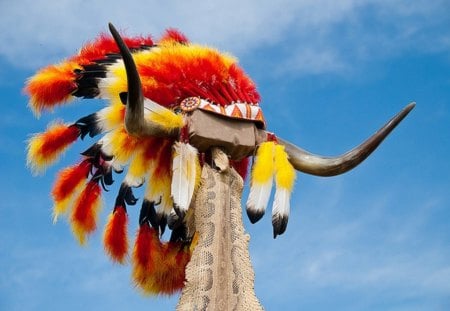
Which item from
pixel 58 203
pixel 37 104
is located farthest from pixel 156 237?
pixel 37 104

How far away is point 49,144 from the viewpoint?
6.38m

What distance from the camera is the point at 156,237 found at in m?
6.38

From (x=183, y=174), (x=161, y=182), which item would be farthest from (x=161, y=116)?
(x=161, y=182)

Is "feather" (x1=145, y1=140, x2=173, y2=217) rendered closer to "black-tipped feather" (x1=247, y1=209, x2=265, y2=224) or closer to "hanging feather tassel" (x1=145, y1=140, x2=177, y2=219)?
"hanging feather tassel" (x1=145, y1=140, x2=177, y2=219)

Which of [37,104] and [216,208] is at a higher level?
[37,104]

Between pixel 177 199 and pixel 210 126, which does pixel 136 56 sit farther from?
pixel 177 199

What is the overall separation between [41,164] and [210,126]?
51.1 inches

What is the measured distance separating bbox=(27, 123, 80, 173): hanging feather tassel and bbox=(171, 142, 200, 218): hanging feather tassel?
3.06ft

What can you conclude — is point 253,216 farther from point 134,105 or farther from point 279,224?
point 134,105

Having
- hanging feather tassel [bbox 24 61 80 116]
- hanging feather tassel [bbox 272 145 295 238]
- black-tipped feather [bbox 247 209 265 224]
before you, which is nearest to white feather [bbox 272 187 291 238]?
hanging feather tassel [bbox 272 145 295 238]

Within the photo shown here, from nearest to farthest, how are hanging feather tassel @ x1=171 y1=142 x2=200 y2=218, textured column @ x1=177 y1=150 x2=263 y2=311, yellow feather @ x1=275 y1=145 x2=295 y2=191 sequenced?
textured column @ x1=177 y1=150 x2=263 y2=311 → hanging feather tassel @ x1=171 y1=142 x2=200 y2=218 → yellow feather @ x1=275 y1=145 x2=295 y2=191

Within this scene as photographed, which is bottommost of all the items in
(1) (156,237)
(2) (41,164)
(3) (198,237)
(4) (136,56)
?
(3) (198,237)

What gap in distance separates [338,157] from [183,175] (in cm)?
120

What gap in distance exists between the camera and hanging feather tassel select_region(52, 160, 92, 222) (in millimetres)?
6371
